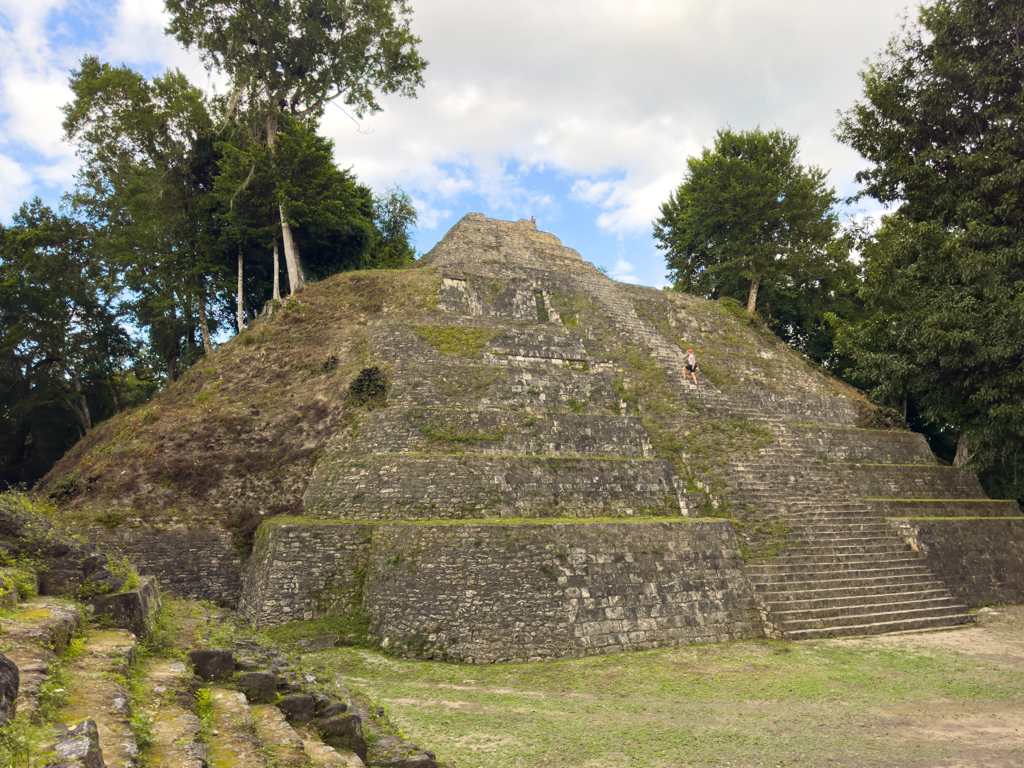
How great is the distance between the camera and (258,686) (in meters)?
5.54

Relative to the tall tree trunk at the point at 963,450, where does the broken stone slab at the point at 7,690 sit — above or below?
below

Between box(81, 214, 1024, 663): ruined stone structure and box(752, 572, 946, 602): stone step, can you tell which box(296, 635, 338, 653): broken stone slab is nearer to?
box(81, 214, 1024, 663): ruined stone structure

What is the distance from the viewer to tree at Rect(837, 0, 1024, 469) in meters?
13.8

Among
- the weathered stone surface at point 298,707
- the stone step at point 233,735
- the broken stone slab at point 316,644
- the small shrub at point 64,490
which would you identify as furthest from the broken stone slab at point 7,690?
the small shrub at point 64,490

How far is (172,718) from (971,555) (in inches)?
724

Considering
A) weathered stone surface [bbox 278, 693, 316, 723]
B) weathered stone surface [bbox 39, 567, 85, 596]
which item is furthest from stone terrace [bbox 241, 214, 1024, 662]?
weathered stone surface [bbox 39, 567, 85, 596]

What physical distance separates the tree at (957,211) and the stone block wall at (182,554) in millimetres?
17798

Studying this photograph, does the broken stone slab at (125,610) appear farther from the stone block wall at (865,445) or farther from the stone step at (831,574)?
the stone block wall at (865,445)

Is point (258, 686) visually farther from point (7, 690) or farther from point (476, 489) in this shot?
point (476, 489)

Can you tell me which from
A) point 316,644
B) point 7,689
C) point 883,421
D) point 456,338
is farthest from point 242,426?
point 883,421

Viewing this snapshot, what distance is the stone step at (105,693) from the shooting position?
333 centimetres

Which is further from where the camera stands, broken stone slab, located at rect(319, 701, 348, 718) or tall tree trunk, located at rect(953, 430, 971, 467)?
tall tree trunk, located at rect(953, 430, 971, 467)

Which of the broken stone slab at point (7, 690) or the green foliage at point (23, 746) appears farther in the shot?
the broken stone slab at point (7, 690)

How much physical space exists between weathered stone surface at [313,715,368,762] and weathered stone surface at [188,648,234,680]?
1034mm
